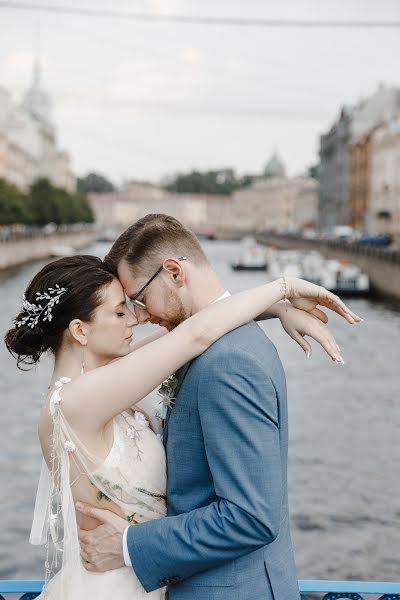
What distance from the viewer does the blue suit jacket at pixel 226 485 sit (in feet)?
6.03

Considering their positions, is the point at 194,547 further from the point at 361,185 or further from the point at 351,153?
the point at 351,153

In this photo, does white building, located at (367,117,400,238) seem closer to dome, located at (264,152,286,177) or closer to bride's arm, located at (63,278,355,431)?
bride's arm, located at (63,278,355,431)

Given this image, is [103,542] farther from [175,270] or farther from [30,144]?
[30,144]

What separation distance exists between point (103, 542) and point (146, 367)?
38 cm

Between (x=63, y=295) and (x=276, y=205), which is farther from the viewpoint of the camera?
(x=276, y=205)

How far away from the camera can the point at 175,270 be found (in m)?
1.97

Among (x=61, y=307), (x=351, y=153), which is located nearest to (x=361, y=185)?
(x=351, y=153)

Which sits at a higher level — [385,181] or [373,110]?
[373,110]

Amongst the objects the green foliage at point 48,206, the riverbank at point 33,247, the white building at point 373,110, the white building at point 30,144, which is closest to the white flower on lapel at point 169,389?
the riverbank at point 33,247

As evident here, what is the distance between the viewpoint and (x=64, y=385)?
80.7 inches

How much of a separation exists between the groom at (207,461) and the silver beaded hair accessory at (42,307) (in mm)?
147

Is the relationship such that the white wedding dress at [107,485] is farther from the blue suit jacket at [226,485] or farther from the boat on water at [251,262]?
the boat on water at [251,262]

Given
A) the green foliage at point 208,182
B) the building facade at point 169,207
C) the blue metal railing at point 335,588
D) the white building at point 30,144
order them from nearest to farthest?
the blue metal railing at point 335,588 → the white building at point 30,144 → the building facade at point 169,207 → the green foliage at point 208,182

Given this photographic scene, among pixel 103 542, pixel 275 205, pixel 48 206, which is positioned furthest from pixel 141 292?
pixel 275 205
